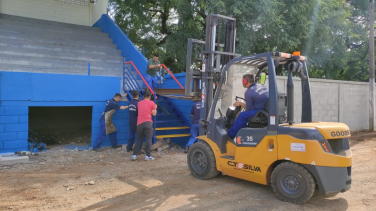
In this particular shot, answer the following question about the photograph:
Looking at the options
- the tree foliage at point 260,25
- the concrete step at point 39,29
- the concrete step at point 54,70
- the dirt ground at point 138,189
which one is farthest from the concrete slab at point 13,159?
the concrete step at point 39,29

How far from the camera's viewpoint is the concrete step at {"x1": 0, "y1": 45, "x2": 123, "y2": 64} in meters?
11.9

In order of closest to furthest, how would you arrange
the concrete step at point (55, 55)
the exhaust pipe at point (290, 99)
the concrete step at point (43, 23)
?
the exhaust pipe at point (290, 99)
the concrete step at point (55, 55)
the concrete step at point (43, 23)

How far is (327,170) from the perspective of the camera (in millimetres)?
4664

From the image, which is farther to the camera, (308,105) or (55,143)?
(55,143)

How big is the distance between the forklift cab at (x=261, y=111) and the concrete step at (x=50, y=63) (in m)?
7.71

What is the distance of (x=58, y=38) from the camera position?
14.2 meters

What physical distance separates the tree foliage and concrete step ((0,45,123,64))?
2456mm

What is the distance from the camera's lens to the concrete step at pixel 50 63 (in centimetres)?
1122

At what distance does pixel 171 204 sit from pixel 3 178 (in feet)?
12.3

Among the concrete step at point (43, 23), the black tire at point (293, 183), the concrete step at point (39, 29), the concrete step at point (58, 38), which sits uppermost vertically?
the concrete step at point (43, 23)

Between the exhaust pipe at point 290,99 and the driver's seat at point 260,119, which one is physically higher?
the exhaust pipe at point 290,99

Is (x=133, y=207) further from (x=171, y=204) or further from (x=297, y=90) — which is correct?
(x=297, y=90)

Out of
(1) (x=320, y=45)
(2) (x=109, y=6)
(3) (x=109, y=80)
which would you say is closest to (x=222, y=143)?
(3) (x=109, y=80)

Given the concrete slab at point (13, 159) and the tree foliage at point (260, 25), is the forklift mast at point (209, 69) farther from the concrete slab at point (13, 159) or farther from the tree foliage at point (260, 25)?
the tree foliage at point (260, 25)
